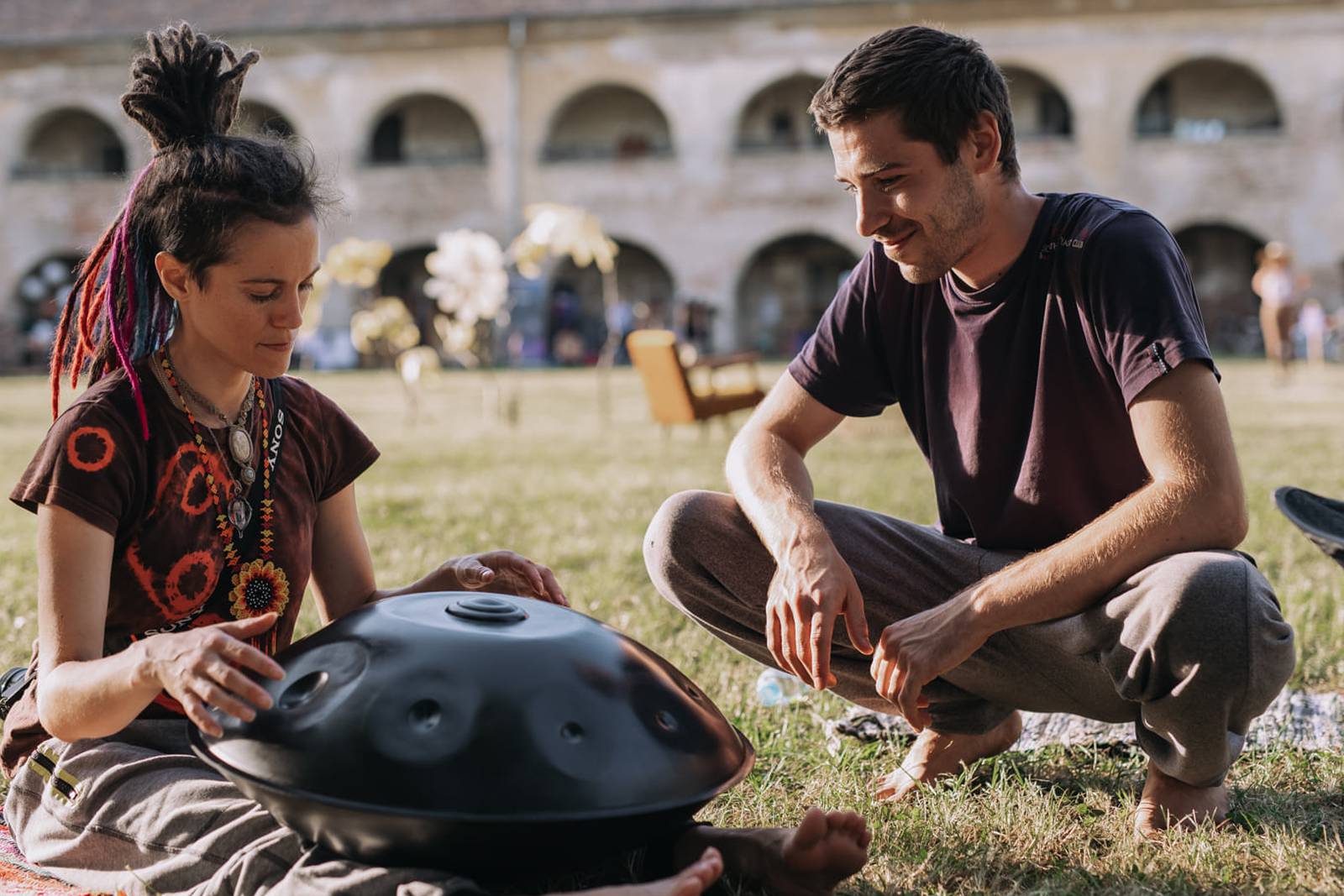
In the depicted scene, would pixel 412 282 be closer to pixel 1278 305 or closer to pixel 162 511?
pixel 1278 305

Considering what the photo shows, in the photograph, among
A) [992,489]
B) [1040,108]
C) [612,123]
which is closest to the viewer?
[992,489]

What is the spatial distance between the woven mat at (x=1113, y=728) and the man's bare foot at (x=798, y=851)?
99cm

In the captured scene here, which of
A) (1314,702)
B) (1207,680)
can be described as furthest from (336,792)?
(1314,702)

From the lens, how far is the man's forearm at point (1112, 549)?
2.46 m

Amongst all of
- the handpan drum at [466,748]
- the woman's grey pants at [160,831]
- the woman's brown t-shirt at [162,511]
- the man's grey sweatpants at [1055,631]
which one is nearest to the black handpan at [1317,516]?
the man's grey sweatpants at [1055,631]

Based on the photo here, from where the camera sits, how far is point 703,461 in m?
10.7

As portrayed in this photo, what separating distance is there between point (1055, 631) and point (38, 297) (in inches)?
1401

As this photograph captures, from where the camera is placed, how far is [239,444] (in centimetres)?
252

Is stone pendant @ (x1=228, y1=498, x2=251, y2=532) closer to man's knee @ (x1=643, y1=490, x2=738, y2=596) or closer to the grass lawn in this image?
man's knee @ (x1=643, y1=490, x2=738, y2=596)

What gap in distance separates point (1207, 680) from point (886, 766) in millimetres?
939

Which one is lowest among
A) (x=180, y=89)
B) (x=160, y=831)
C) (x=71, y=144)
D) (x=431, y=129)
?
(x=160, y=831)

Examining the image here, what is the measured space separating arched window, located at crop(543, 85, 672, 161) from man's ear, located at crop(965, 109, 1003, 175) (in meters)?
32.2

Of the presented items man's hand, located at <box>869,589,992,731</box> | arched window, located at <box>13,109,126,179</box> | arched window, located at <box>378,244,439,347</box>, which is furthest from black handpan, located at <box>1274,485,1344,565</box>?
arched window, located at <box>13,109,126,179</box>

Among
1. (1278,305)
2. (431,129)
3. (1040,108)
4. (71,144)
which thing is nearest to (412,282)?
(431,129)
